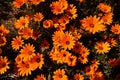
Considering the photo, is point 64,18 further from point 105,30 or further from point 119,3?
point 119,3

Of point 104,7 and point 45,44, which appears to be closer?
point 45,44

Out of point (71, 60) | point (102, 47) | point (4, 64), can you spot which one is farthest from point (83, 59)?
point (4, 64)

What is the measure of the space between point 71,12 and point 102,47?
743 millimetres

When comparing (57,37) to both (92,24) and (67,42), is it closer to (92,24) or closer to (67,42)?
(67,42)

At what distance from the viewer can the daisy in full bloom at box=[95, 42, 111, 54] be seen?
5230 mm

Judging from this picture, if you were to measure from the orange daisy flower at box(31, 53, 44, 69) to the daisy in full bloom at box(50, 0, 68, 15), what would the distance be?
30.7 inches

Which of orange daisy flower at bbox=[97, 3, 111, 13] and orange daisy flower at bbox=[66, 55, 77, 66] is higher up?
Result: orange daisy flower at bbox=[97, 3, 111, 13]

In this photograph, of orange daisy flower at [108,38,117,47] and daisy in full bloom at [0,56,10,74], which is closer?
daisy in full bloom at [0,56,10,74]

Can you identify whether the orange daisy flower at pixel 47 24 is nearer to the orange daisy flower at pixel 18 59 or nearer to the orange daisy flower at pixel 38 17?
the orange daisy flower at pixel 38 17

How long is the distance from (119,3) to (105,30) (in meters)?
0.78

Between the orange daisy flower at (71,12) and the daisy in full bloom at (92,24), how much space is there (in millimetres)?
166

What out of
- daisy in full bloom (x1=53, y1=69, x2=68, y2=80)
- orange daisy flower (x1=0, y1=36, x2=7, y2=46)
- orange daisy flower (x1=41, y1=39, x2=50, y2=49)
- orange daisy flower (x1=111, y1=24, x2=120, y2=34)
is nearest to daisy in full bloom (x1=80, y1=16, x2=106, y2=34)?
orange daisy flower (x1=111, y1=24, x2=120, y2=34)

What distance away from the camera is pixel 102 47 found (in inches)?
206

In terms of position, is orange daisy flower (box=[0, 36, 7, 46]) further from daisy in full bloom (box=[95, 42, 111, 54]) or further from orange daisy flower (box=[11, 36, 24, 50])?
daisy in full bloom (box=[95, 42, 111, 54])
